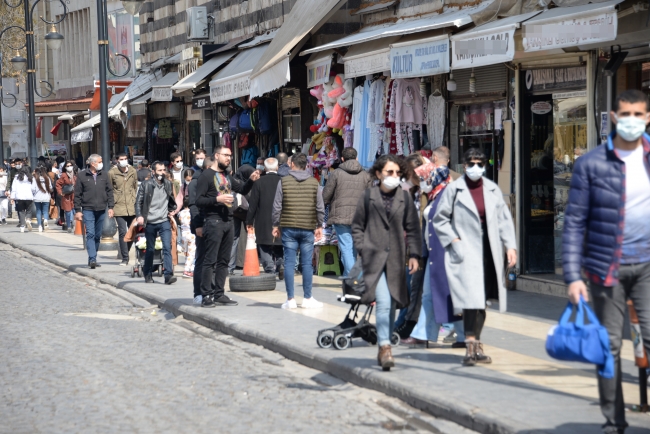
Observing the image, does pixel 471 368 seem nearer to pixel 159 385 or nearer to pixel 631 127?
pixel 159 385

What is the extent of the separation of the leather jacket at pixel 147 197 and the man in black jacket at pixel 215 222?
286 centimetres

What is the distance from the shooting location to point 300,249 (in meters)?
12.4

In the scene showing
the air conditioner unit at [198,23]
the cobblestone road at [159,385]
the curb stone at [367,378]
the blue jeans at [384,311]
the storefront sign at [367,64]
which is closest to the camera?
the curb stone at [367,378]

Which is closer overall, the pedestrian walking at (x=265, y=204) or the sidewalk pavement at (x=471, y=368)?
the sidewalk pavement at (x=471, y=368)

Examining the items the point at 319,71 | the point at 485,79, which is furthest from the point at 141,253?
the point at 485,79

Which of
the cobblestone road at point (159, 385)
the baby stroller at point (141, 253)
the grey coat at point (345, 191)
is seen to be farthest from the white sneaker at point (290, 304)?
the baby stroller at point (141, 253)

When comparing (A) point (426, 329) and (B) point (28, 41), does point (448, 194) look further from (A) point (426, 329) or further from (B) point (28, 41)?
(B) point (28, 41)

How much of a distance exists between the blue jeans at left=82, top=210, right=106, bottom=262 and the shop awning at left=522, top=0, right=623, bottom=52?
9.59m

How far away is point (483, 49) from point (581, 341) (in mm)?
6461

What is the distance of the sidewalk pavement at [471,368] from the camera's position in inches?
269

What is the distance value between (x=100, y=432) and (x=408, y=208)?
3.15 meters

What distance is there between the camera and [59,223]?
30.7m

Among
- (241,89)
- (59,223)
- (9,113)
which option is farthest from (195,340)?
(9,113)

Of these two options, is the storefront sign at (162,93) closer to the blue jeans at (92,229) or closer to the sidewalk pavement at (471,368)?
the blue jeans at (92,229)
